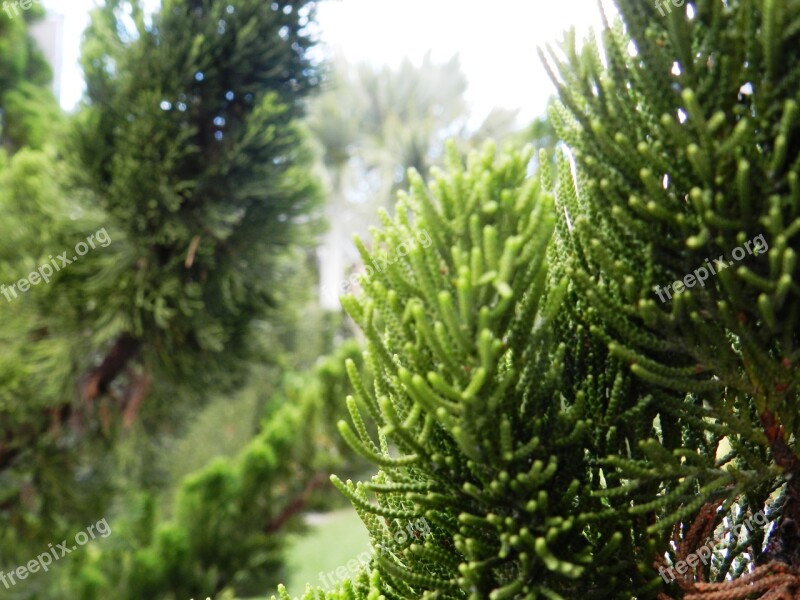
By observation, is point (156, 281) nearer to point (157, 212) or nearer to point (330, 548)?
point (157, 212)

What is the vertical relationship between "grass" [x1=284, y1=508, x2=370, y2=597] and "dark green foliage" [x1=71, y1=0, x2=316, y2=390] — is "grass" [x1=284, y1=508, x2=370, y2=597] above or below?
below

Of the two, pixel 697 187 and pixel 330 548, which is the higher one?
pixel 697 187

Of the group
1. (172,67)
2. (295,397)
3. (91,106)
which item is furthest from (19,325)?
(295,397)

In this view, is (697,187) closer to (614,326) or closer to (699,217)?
(699,217)

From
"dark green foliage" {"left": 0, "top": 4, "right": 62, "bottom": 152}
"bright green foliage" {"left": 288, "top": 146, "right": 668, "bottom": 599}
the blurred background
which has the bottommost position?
"bright green foliage" {"left": 288, "top": 146, "right": 668, "bottom": 599}

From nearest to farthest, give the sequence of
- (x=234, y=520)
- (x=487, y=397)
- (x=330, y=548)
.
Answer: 1. (x=487, y=397)
2. (x=234, y=520)
3. (x=330, y=548)

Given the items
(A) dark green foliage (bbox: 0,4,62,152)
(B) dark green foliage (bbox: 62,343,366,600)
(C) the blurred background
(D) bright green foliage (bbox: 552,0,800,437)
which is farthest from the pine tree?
(A) dark green foliage (bbox: 0,4,62,152)

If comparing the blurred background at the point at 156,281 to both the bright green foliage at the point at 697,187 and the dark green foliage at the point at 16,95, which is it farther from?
the dark green foliage at the point at 16,95

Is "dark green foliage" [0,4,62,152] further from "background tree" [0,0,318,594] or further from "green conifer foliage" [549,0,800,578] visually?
"green conifer foliage" [549,0,800,578]

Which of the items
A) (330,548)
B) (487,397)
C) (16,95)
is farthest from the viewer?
(330,548)

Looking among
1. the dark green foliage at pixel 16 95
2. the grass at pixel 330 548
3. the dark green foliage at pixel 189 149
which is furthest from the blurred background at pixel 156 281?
the grass at pixel 330 548

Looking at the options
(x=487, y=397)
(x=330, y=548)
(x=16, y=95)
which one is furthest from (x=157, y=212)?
(x=330, y=548)

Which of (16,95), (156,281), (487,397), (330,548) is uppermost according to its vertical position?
(16,95)

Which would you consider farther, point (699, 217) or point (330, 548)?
point (330, 548)
